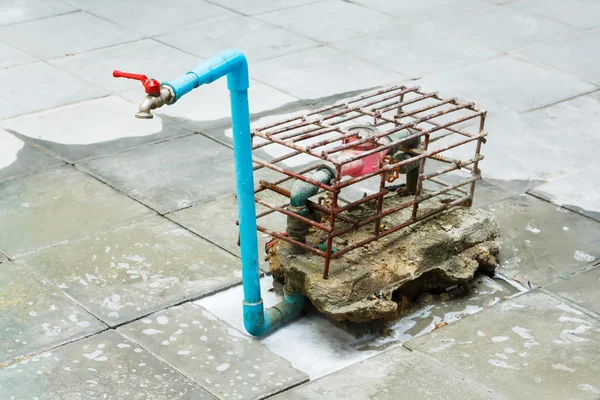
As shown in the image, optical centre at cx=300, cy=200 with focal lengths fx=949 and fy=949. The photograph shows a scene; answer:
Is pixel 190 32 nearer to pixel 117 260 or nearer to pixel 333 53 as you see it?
pixel 333 53

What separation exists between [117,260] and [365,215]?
1.59m

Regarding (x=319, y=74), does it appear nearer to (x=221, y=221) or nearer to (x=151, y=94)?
(x=221, y=221)

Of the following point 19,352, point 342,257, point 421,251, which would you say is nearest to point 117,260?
point 19,352

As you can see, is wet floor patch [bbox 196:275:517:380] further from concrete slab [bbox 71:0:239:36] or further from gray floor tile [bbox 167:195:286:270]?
concrete slab [bbox 71:0:239:36]

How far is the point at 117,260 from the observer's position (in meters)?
5.98

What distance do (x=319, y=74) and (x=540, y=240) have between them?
3483 millimetres

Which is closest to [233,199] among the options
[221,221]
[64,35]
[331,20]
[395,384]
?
[221,221]

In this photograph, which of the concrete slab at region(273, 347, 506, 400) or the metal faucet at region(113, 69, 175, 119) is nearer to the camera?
the metal faucet at region(113, 69, 175, 119)

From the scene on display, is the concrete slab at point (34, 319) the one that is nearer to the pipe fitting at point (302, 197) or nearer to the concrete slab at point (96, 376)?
the concrete slab at point (96, 376)

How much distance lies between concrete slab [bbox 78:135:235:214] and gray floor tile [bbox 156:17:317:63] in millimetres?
2145

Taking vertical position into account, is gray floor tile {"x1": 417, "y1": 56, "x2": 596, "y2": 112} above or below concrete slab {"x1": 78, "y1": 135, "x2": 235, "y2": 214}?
above

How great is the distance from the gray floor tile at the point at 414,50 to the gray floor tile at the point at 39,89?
2728mm

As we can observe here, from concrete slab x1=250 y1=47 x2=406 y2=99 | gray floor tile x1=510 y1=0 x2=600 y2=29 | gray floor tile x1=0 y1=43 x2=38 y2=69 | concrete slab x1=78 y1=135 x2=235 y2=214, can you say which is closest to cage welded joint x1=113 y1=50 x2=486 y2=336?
concrete slab x1=78 y1=135 x2=235 y2=214

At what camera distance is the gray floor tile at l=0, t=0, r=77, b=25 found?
1062 centimetres
